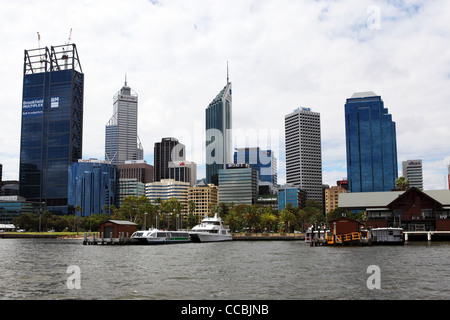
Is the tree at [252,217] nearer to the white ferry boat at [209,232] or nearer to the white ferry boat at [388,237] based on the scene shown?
the white ferry boat at [209,232]

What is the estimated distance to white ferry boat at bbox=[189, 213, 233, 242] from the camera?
463 feet

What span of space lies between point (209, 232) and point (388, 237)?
59362 millimetres

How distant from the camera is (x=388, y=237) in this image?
10812cm

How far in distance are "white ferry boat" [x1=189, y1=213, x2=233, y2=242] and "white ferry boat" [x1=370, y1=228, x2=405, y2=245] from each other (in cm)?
5439

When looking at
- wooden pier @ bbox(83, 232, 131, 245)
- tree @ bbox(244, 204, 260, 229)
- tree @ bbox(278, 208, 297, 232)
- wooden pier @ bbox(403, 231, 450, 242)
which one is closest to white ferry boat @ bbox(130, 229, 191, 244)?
wooden pier @ bbox(83, 232, 131, 245)

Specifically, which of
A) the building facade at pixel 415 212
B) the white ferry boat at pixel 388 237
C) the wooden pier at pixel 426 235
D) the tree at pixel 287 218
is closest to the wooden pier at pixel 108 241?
the white ferry boat at pixel 388 237

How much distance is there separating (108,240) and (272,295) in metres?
103

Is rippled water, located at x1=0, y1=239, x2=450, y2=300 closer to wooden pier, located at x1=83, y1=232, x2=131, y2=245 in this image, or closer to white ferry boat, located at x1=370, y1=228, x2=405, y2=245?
white ferry boat, located at x1=370, y1=228, x2=405, y2=245

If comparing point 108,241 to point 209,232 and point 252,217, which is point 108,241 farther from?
point 252,217

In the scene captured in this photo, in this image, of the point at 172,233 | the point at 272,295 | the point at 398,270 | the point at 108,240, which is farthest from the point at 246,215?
the point at 272,295

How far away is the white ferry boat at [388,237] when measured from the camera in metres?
108

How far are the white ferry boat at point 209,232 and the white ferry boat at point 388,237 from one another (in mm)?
54392

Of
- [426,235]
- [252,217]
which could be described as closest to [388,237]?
[426,235]
